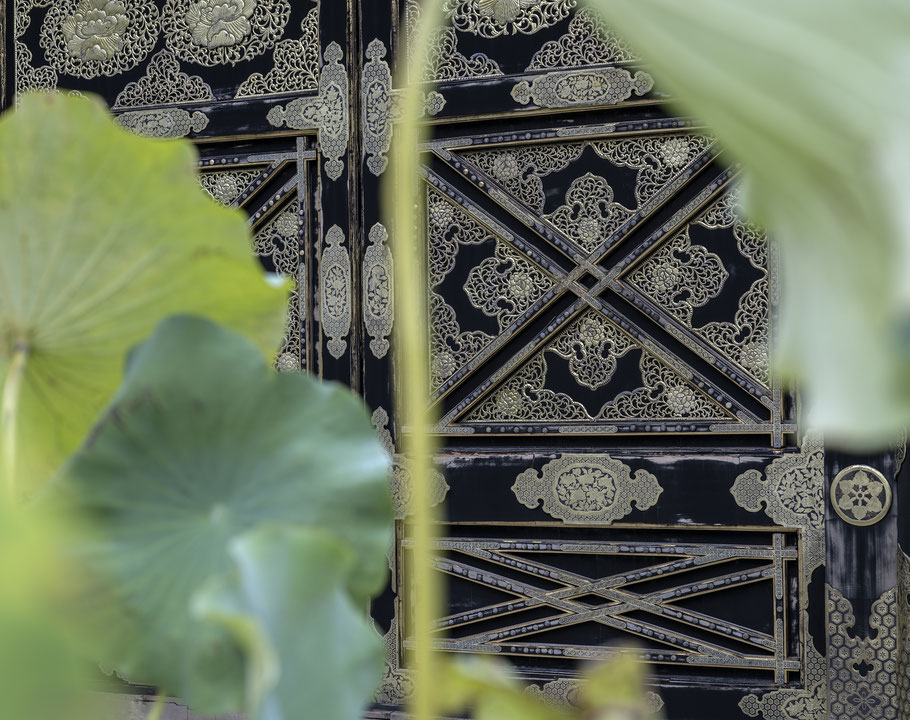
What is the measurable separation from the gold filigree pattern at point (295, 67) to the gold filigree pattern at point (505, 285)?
0.63 meters

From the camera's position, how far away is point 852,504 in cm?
197

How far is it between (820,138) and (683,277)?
205 cm

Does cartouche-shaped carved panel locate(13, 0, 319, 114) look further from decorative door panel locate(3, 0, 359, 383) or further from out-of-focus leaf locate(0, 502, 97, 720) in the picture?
out-of-focus leaf locate(0, 502, 97, 720)

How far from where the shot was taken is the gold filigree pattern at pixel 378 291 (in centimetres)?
225

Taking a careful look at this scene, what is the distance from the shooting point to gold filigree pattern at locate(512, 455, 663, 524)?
6.86ft

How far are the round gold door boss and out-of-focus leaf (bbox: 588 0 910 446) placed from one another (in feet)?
6.69

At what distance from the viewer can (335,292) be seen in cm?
229

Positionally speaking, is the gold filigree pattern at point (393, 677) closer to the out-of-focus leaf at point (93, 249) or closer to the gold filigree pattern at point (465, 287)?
the gold filigree pattern at point (465, 287)

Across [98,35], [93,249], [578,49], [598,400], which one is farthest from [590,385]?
[93,249]

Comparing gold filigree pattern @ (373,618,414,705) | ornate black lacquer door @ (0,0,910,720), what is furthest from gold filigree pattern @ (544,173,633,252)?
gold filigree pattern @ (373,618,414,705)

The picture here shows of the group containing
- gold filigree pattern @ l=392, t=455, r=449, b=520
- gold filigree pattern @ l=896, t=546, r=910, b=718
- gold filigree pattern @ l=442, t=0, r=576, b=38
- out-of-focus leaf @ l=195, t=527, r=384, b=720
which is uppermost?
gold filigree pattern @ l=442, t=0, r=576, b=38

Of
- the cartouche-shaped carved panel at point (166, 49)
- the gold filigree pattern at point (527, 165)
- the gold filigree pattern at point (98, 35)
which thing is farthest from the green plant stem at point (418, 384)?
the gold filigree pattern at point (98, 35)

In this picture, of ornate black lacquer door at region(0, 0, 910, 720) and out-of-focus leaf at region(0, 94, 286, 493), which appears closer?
out-of-focus leaf at region(0, 94, 286, 493)

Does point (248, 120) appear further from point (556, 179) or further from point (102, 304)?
point (102, 304)
